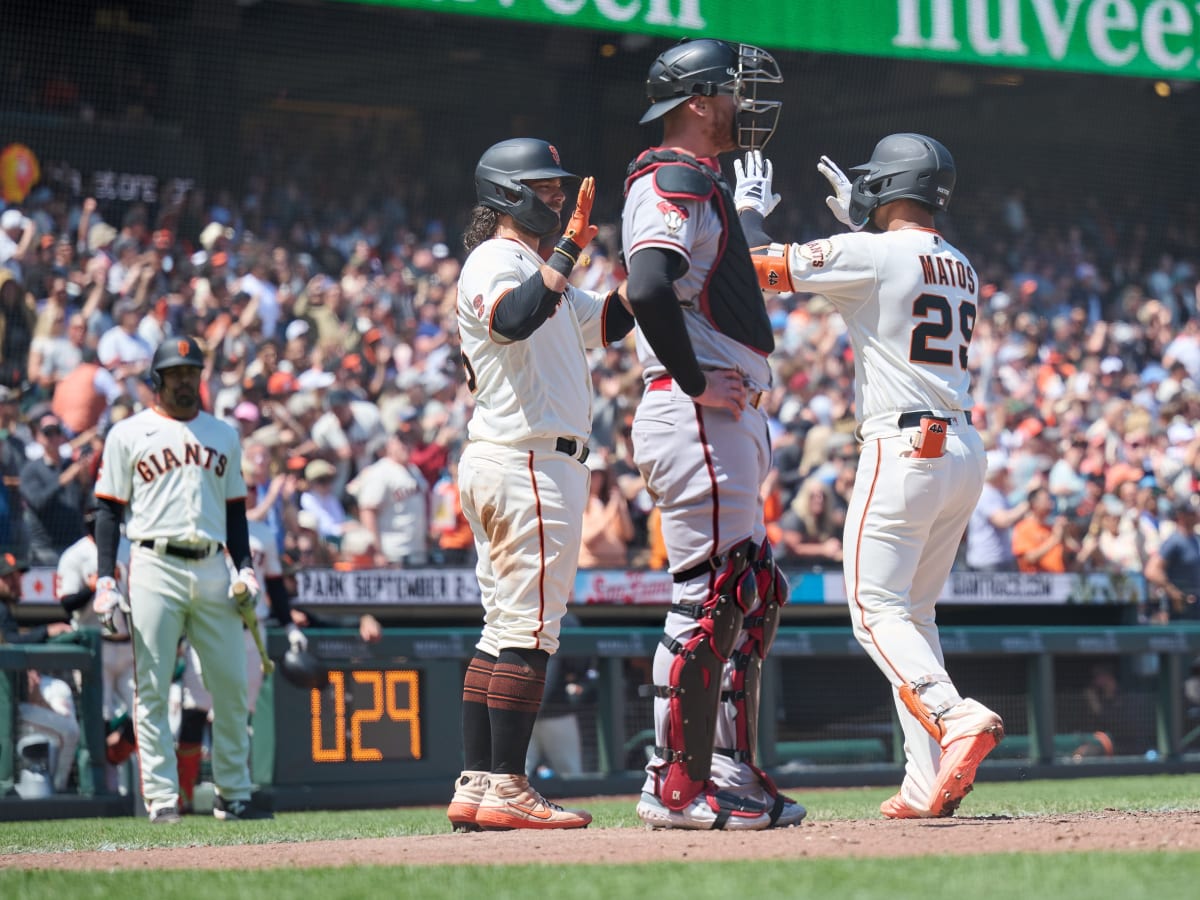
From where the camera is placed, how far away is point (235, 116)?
18734mm

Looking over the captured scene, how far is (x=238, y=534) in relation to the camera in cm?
746

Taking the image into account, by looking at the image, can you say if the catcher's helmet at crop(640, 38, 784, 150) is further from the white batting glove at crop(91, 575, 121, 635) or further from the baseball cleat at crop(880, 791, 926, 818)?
the white batting glove at crop(91, 575, 121, 635)

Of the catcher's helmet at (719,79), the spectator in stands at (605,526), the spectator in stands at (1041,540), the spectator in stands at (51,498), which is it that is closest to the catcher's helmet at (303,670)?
the spectator in stands at (51,498)

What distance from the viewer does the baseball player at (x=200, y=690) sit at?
824 cm

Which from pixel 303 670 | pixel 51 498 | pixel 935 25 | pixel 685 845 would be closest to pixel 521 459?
pixel 685 845

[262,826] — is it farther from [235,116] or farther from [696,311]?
[235,116]

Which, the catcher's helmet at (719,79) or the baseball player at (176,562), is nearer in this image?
the catcher's helmet at (719,79)

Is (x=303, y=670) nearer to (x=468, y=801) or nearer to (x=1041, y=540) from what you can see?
(x=468, y=801)

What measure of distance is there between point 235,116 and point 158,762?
1269cm

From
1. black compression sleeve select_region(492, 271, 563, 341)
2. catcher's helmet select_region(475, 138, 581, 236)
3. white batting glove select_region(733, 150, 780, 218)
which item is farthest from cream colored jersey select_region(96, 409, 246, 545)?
white batting glove select_region(733, 150, 780, 218)

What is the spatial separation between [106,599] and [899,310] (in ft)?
11.7

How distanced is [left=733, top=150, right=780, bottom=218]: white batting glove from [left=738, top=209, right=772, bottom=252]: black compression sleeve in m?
0.02

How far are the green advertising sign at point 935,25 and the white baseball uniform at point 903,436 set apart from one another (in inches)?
390

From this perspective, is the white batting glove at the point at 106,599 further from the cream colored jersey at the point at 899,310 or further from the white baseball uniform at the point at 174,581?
the cream colored jersey at the point at 899,310
